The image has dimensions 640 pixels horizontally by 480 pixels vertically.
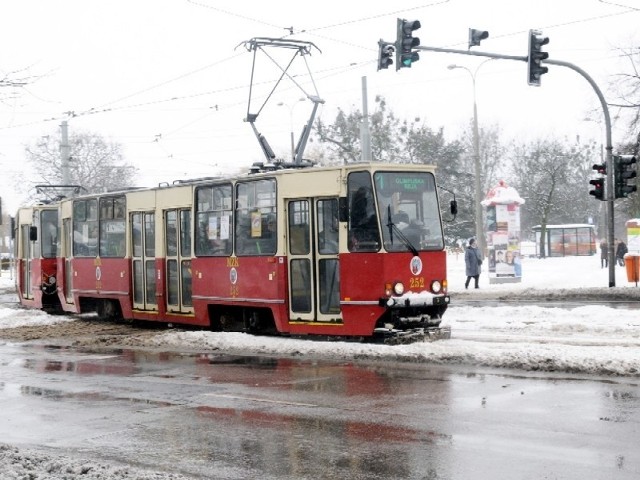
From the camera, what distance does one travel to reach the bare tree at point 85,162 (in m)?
74.0

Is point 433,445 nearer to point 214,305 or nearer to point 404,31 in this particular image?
point 214,305

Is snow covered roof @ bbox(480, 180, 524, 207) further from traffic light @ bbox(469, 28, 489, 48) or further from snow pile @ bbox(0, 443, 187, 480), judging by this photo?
snow pile @ bbox(0, 443, 187, 480)

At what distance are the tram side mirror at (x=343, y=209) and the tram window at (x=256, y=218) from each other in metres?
1.90

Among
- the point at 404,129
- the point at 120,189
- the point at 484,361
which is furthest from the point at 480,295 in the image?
the point at 404,129

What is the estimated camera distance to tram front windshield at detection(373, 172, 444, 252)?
1552 centimetres

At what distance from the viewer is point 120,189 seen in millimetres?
22812

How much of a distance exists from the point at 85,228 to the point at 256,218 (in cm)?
782

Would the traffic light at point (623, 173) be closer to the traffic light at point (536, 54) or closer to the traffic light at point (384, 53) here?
the traffic light at point (536, 54)

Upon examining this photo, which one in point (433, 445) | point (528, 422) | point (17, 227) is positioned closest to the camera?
point (433, 445)

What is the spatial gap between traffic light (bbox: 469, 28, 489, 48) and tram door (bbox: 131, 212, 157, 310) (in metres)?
9.05

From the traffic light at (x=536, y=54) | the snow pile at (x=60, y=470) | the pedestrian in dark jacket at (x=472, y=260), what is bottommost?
the snow pile at (x=60, y=470)

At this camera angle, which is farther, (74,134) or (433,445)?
(74,134)

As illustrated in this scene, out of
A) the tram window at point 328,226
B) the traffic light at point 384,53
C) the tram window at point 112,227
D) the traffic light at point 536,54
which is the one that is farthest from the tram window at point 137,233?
the traffic light at point 536,54

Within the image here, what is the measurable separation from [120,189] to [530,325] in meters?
10.5
